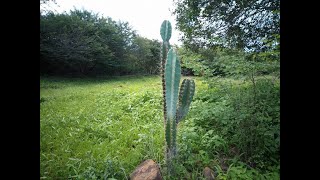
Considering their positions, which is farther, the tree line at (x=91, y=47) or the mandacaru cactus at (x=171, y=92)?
the tree line at (x=91, y=47)

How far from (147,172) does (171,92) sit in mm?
514

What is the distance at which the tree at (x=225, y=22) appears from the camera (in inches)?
93.9

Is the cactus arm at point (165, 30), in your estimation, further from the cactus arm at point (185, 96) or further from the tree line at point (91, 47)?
the tree line at point (91, 47)

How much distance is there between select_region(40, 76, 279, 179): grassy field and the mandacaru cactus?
0.70ft

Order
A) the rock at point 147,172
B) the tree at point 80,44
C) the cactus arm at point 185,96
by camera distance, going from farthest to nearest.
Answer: the tree at point 80,44
the cactus arm at point 185,96
the rock at point 147,172

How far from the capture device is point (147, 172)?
4.25 ft

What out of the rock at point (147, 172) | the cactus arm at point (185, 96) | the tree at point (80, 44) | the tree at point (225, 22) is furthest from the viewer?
the tree at point (225, 22)

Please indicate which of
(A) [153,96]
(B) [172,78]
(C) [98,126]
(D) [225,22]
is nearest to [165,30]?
(B) [172,78]

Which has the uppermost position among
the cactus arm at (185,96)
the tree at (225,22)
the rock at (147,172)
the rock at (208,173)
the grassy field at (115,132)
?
the tree at (225,22)

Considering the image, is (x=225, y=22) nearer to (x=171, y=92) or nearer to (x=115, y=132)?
(x=171, y=92)

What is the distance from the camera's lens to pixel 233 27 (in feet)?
8.29

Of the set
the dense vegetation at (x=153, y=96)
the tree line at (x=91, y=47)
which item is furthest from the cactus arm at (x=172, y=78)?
the tree line at (x=91, y=47)

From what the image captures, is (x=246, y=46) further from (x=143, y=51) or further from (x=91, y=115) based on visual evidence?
(x=91, y=115)
